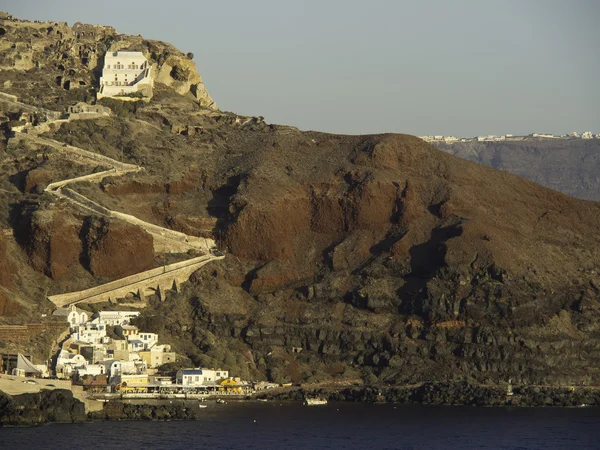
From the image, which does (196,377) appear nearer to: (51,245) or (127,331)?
Result: (127,331)

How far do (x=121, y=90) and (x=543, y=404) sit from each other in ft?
181

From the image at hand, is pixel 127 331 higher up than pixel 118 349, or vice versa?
pixel 127 331

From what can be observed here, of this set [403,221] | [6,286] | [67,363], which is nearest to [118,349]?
[67,363]

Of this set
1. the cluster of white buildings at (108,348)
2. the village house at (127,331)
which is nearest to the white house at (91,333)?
the cluster of white buildings at (108,348)

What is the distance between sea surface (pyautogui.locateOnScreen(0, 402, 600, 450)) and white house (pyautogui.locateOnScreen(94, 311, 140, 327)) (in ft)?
39.3

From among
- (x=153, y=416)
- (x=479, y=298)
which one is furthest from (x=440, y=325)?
(x=153, y=416)

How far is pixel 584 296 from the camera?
14238 centimetres

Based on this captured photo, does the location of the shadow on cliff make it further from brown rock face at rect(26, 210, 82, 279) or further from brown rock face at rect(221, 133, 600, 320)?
brown rock face at rect(26, 210, 82, 279)

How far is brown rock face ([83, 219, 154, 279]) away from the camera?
14175 centimetres

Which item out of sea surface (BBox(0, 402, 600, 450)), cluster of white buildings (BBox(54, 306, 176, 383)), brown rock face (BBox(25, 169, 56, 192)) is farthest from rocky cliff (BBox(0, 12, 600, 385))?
sea surface (BBox(0, 402, 600, 450))

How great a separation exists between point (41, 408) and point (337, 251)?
1433 inches

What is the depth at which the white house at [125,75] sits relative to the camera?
6634 inches

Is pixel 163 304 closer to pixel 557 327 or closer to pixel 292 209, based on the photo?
pixel 292 209

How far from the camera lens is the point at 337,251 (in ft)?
481
